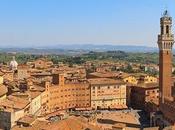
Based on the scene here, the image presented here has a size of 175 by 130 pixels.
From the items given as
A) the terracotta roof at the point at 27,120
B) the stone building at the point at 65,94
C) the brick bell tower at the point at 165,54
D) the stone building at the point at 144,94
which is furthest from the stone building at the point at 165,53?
the terracotta roof at the point at 27,120

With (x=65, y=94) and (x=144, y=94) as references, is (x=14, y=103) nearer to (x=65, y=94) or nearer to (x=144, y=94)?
(x=65, y=94)

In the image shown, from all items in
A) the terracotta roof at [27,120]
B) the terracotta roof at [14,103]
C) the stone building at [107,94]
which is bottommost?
the stone building at [107,94]

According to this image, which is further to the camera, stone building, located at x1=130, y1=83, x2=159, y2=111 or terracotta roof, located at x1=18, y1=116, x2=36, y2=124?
stone building, located at x1=130, y1=83, x2=159, y2=111

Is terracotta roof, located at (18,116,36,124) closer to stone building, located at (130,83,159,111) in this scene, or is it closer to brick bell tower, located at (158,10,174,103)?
brick bell tower, located at (158,10,174,103)

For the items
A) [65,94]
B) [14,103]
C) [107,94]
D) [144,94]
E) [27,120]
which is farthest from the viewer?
[107,94]

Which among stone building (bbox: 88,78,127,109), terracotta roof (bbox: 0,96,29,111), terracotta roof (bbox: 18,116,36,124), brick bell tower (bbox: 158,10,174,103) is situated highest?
brick bell tower (bbox: 158,10,174,103)

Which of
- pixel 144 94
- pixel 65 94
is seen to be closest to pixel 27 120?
pixel 65 94

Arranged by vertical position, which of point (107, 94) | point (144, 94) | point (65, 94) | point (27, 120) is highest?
point (27, 120)

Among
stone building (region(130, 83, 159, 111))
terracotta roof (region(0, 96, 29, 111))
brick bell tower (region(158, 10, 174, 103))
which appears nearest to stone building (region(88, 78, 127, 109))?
stone building (region(130, 83, 159, 111))

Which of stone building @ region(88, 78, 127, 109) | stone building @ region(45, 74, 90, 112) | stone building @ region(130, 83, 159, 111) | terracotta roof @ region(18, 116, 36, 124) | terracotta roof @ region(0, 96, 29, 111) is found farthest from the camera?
stone building @ region(88, 78, 127, 109)

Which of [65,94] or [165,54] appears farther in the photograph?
[65,94]

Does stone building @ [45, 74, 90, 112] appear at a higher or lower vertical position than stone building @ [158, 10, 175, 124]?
lower

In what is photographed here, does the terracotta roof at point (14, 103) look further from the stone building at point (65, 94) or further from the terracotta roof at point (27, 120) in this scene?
the stone building at point (65, 94)

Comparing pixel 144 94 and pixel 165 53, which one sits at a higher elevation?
pixel 165 53
